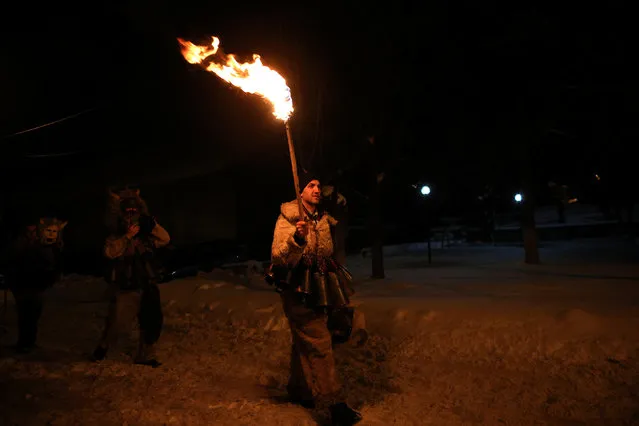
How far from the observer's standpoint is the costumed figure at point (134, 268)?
6727mm

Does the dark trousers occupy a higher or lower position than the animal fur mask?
lower

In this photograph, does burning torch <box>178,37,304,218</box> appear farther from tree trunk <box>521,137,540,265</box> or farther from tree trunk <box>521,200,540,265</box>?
tree trunk <box>521,200,540,265</box>

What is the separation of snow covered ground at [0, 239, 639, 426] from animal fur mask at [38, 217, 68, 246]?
4.83ft

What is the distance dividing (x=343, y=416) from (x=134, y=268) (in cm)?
327

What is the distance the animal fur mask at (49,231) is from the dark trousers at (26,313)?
710 millimetres

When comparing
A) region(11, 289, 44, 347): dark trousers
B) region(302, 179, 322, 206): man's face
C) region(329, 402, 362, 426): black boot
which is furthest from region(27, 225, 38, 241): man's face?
region(329, 402, 362, 426): black boot

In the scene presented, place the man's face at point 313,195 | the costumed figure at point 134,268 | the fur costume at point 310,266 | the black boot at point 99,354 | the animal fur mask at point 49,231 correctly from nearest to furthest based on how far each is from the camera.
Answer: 1. the fur costume at point 310,266
2. the man's face at point 313,195
3. the costumed figure at point 134,268
4. the black boot at point 99,354
5. the animal fur mask at point 49,231

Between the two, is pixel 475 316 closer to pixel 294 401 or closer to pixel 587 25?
pixel 294 401

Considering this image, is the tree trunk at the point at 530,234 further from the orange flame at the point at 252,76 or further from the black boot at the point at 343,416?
the black boot at the point at 343,416

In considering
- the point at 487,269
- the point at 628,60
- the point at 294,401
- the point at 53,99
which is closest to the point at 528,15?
the point at 628,60

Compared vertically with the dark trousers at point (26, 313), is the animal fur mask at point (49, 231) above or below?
above

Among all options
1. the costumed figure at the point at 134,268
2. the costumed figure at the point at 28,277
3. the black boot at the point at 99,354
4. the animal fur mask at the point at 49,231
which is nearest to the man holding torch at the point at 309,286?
the costumed figure at the point at 134,268

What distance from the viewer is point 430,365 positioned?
670 cm

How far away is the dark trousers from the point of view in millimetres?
7667
